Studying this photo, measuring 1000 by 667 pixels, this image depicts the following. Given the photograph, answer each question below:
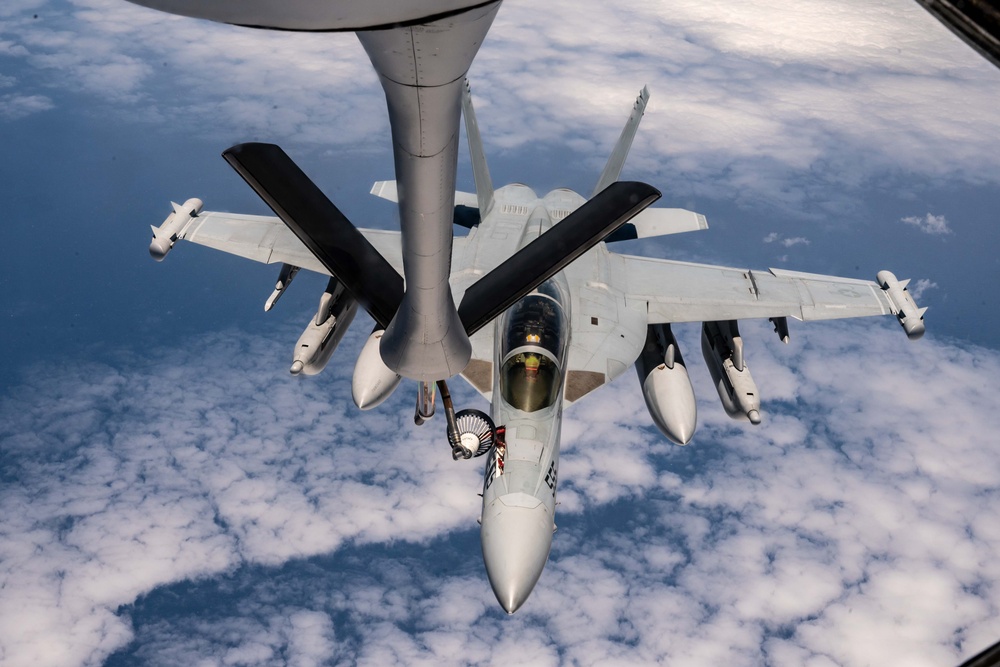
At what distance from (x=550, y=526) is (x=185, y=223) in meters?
13.8

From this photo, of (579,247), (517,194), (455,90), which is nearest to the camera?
(455,90)

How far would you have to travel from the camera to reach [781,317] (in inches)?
823

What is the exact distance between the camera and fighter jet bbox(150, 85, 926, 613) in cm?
842

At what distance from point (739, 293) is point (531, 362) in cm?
836

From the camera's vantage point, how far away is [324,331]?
2038 centimetres

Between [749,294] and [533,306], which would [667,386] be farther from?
[533,306]

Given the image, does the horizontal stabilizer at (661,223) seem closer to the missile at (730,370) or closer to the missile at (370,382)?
the missile at (730,370)

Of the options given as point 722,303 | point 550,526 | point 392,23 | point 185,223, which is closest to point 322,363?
point 185,223

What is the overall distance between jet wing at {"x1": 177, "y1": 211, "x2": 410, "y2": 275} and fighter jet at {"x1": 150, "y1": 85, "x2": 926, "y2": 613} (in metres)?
0.05

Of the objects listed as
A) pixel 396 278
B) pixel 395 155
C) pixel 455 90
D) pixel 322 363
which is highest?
pixel 455 90

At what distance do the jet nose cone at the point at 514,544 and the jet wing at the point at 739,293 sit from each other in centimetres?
749

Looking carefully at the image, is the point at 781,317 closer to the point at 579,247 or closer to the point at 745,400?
the point at 745,400

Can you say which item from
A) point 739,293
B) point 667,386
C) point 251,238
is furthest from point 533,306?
point 251,238

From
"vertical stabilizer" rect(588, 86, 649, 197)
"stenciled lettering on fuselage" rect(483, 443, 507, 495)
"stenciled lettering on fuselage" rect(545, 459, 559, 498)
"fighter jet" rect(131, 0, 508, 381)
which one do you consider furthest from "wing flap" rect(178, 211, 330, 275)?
"fighter jet" rect(131, 0, 508, 381)
